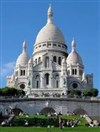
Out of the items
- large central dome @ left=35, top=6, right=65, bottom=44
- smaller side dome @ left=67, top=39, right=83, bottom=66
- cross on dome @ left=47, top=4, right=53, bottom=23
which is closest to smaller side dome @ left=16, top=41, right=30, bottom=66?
large central dome @ left=35, top=6, right=65, bottom=44

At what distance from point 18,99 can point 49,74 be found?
27.0 metres

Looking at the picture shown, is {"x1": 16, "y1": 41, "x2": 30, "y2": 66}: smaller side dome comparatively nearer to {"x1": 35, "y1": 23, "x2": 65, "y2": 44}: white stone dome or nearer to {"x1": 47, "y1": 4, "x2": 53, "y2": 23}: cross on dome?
{"x1": 35, "y1": 23, "x2": 65, "y2": 44}: white stone dome

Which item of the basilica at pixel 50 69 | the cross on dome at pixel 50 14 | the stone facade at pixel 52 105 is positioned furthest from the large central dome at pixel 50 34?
the stone facade at pixel 52 105

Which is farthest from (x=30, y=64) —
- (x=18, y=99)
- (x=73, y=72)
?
(x=18, y=99)

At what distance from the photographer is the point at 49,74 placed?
91000 millimetres

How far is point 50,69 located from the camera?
3590 inches

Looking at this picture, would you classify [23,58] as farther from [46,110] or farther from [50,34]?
[46,110]

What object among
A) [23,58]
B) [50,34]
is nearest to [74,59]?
[50,34]

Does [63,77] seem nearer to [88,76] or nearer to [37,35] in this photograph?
[88,76]

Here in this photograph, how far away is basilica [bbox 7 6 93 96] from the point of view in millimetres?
88794

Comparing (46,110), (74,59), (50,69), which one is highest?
(74,59)

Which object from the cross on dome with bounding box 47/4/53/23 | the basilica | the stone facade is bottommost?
the stone facade

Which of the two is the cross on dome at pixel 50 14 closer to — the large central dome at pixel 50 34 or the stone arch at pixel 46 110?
the large central dome at pixel 50 34

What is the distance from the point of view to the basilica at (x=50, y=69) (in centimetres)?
8879
